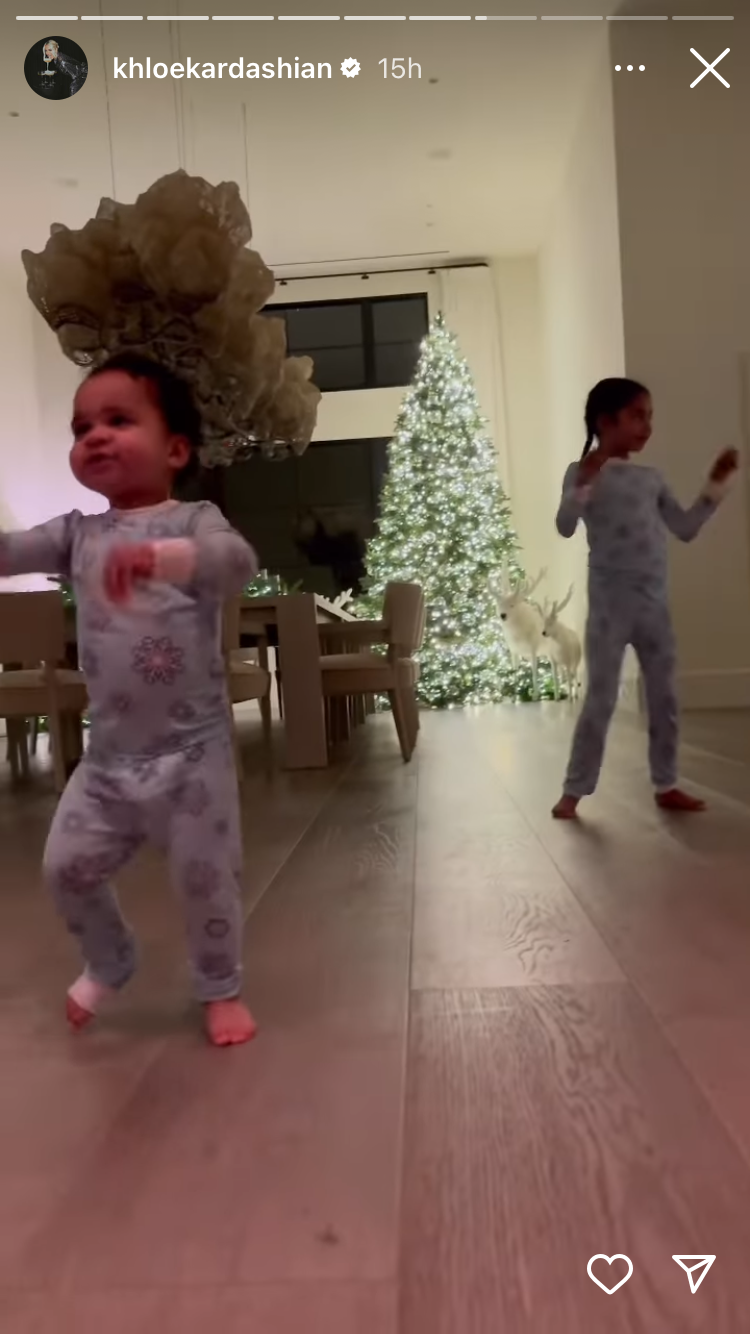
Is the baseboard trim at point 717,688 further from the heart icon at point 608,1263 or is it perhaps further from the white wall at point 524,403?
the heart icon at point 608,1263

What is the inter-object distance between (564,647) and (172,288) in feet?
20.7

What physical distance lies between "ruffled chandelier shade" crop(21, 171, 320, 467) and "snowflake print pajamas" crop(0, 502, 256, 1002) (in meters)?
1.69

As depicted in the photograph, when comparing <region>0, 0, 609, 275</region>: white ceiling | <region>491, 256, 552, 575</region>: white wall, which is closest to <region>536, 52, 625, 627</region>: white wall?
<region>491, 256, 552, 575</region>: white wall

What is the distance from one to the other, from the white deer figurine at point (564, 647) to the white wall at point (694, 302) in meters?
2.01

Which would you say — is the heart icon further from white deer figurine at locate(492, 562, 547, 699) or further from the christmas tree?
the christmas tree

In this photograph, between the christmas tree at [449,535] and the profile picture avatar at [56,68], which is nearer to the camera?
the profile picture avatar at [56,68]

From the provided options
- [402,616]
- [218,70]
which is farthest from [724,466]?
[218,70]

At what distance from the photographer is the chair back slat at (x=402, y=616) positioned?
16.6 feet

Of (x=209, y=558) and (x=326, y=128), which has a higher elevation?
(x=326, y=128)

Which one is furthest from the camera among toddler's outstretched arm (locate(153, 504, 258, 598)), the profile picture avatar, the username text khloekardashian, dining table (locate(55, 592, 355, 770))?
the username text khloekardashian

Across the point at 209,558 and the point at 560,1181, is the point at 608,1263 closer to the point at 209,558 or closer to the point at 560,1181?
the point at 560,1181

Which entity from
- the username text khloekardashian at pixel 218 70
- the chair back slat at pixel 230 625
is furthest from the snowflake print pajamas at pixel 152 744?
the username text khloekardashian at pixel 218 70

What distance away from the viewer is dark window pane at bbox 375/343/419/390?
417 inches

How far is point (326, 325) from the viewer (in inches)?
419
